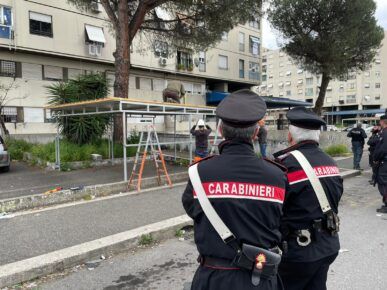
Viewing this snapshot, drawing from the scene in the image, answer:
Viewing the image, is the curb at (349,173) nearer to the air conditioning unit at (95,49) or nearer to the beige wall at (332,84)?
the air conditioning unit at (95,49)

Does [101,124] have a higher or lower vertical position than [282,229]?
higher

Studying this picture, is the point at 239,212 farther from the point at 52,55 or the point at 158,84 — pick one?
the point at 158,84

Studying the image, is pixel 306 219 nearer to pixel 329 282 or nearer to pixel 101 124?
pixel 329 282

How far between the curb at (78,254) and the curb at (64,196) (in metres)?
2.88

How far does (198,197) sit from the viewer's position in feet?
6.29

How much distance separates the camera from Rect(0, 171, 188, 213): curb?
22.6 feet

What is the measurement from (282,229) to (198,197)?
83 centimetres

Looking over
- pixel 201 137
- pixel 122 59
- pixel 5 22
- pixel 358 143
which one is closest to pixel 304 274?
pixel 201 137

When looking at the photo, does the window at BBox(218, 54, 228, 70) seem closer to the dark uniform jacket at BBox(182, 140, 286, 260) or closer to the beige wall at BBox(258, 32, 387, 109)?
the beige wall at BBox(258, 32, 387, 109)

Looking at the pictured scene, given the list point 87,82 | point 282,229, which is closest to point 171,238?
point 282,229

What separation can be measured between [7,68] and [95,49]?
5.72 metres

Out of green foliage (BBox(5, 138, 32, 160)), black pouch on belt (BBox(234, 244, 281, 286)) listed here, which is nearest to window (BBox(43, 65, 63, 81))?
green foliage (BBox(5, 138, 32, 160))

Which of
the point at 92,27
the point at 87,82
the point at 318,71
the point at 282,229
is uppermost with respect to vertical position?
the point at 92,27

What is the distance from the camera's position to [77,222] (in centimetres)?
586
